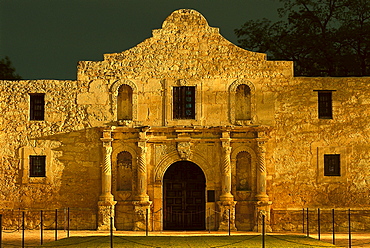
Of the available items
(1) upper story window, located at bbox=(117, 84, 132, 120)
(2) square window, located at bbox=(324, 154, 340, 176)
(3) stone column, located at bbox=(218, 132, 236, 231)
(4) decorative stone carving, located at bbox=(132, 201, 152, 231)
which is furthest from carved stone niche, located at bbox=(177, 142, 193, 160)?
(2) square window, located at bbox=(324, 154, 340, 176)

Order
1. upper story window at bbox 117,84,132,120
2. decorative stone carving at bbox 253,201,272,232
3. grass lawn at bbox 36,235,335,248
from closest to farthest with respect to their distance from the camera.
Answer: grass lawn at bbox 36,235,335,248
decorative stone carving at bbox 253,201,272,232
upper story window at bbox 117,84,132,120

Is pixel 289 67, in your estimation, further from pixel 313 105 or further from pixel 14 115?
pixel 14 115

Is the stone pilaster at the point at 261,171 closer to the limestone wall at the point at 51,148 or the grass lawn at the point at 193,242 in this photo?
the grass lawn at the point at 193,242

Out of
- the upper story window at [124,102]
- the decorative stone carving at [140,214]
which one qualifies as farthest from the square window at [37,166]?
the decorative stone carving at [140,214]

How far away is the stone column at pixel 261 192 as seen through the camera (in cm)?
2473

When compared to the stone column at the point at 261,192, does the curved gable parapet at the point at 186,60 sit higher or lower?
higher

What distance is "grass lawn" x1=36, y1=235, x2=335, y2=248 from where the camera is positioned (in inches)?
763

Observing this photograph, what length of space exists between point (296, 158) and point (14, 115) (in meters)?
11.2

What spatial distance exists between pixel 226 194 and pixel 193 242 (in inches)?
200

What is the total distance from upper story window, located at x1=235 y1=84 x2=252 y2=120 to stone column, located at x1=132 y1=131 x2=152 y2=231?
3.85 m

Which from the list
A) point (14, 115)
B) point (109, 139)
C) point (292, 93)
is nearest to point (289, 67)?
point (292, 93)

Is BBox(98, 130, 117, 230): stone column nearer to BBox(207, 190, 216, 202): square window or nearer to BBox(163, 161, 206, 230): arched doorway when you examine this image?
BBox(163, 161, 206, 230): arched doorway

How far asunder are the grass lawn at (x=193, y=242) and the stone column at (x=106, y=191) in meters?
3.66

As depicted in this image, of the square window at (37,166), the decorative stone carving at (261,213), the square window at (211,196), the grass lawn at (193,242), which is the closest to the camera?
the grass lawn at (193,242)
